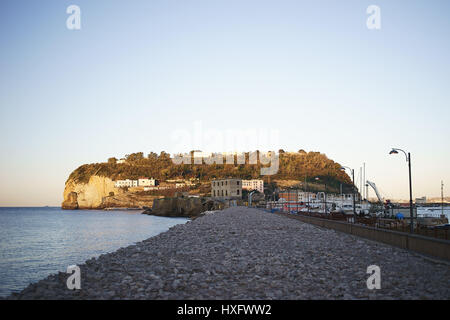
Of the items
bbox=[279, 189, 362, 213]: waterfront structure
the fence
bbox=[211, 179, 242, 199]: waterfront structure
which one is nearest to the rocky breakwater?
the fence

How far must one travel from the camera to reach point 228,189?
162 m

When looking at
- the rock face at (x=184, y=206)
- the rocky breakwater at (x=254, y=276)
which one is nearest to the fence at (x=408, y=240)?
the rocky breakwater at (x=254, y=276)

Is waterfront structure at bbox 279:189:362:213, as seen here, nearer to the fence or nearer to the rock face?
the rock face

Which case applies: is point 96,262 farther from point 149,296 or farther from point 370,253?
point 370,253

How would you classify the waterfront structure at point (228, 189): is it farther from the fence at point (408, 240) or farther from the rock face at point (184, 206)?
the fence at point (408, 240)

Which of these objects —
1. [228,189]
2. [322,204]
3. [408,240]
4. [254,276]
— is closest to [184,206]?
[228,189]

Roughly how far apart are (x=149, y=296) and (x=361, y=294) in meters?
5.49

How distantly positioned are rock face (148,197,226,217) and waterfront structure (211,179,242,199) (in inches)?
697

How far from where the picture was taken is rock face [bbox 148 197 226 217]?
135250 mm

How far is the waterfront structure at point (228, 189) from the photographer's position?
159500mm

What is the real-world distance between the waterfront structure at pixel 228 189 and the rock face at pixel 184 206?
17693 millimetres

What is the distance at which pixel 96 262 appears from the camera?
15.6 meters

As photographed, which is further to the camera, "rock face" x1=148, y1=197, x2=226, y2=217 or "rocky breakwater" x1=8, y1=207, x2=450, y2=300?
"rock face" x1=148, y1=197, x2=226, y2=217
